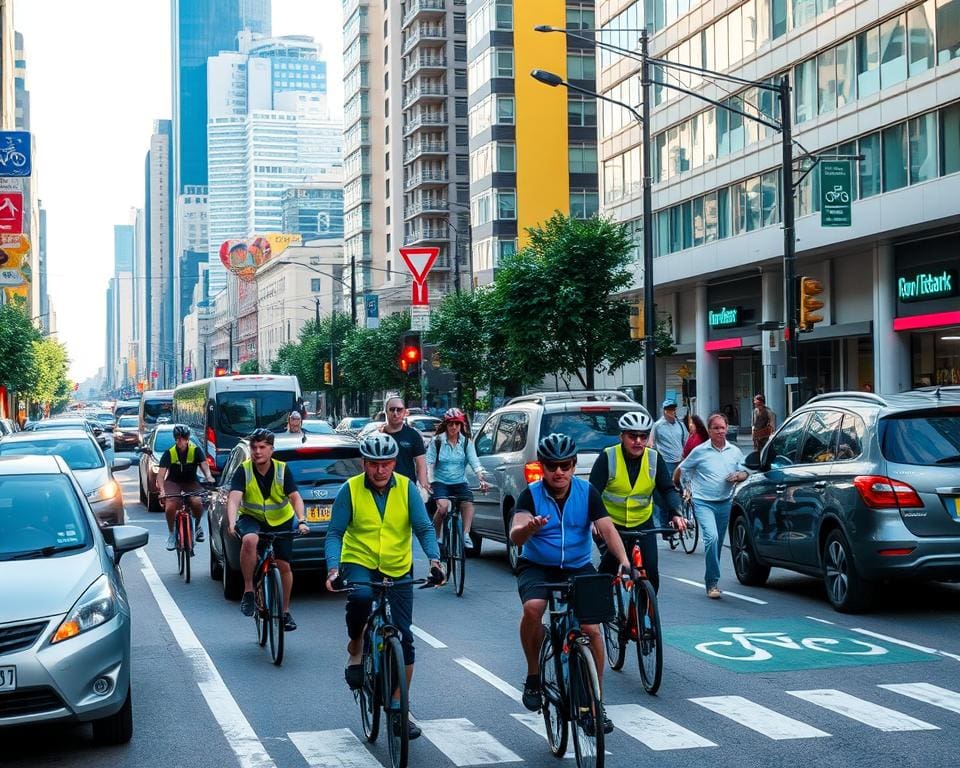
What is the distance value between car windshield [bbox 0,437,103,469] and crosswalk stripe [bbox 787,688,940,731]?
13.8 m

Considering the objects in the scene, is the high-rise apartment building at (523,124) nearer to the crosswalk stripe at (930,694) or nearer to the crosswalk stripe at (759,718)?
the crosswalk stripe at (930,694)

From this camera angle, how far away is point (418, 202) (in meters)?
98.6

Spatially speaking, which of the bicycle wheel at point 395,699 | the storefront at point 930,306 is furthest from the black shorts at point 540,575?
the storefront at point 930,306

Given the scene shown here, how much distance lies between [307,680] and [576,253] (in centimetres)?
3316

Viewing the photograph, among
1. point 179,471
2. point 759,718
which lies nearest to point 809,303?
point 179,471

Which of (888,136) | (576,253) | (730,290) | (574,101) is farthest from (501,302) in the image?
(574,101)

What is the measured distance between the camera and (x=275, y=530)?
11.0 metres

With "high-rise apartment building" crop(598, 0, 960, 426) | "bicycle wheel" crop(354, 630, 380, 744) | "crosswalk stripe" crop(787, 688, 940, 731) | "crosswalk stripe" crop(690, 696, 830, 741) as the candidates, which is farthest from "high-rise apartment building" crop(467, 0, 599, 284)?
"bicycle wheel" crop(354, 630, 380, 744)

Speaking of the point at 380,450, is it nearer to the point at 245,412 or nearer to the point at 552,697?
the point at 552,697

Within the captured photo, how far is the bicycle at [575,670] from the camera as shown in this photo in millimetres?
6488

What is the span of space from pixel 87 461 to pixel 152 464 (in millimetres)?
7712

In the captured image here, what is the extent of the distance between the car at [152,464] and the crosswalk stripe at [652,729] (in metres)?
18.5

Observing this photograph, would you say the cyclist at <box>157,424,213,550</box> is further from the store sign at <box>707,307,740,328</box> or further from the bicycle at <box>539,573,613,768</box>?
the store sign at <box>707,307,740,328</box>

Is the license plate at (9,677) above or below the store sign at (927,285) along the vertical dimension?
below
